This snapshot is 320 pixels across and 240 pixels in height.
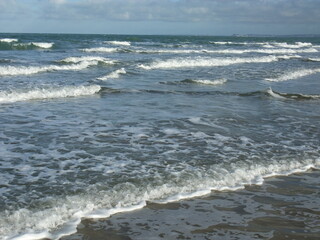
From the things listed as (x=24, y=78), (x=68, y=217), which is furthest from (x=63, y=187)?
(x=24, y=78)

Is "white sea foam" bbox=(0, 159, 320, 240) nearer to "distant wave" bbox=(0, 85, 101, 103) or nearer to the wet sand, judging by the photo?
the wet sand

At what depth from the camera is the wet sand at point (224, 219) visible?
168 inches

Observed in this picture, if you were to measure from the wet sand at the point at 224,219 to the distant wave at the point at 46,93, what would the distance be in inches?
351

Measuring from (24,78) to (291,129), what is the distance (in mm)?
12712

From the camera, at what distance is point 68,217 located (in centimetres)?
454

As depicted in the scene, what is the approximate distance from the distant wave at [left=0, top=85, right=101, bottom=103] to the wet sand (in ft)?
29.2

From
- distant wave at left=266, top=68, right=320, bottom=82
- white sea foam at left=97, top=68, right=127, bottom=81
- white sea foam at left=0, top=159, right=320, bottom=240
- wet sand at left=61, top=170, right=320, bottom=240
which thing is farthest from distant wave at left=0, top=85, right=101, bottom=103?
distant wave at left=266, top=68, right=320, bottom=82

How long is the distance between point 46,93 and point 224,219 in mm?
10131

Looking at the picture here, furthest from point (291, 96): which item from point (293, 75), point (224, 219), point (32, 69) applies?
point (32, 69)

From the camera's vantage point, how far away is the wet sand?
4266 millimetres

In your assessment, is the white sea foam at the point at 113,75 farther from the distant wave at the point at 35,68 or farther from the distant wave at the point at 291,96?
the distant wave at the point at 291,96

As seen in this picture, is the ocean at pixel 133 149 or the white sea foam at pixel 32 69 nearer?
the ocean at pixel 133 149

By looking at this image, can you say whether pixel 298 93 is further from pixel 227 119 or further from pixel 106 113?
pixel 106 113

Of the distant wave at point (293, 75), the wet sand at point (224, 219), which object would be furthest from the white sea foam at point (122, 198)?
the distant wave at point (293, 75)
